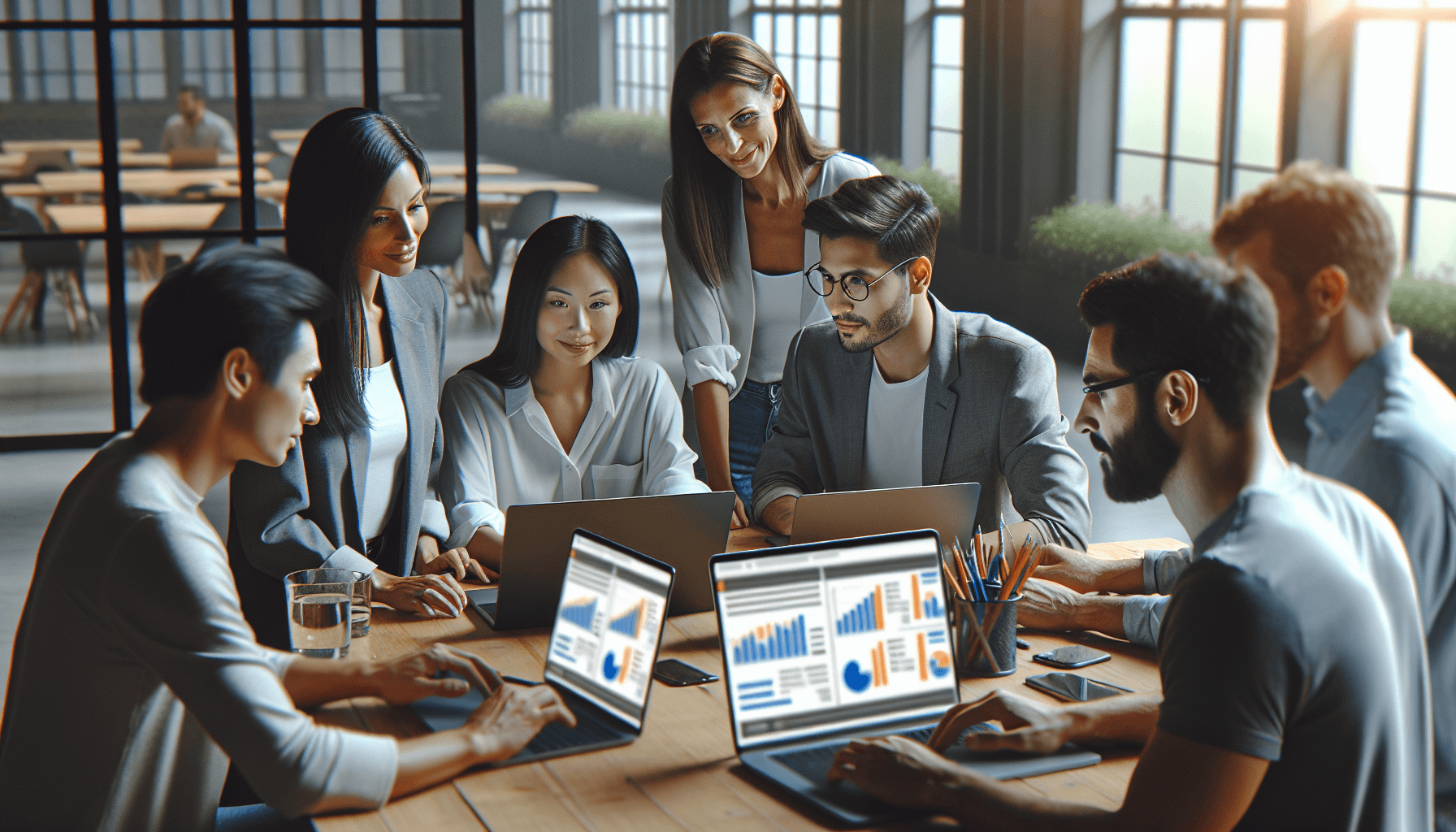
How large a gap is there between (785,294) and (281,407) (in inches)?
64.4

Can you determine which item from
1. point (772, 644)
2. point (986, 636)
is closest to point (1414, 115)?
point (986, 636)

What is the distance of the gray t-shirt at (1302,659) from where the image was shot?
46.2 inches

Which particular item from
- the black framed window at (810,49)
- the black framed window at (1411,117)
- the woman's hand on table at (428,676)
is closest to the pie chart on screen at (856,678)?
the woman's hand on table at (428,676)

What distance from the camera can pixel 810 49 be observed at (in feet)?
38.3

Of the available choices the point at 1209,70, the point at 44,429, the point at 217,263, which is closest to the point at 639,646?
the point at 217,263

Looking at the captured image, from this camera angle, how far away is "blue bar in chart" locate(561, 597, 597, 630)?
→ 165 cm

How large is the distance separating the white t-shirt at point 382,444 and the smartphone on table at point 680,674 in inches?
27.2

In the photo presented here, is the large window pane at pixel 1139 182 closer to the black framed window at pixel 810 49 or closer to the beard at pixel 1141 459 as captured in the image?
the black framed window at pixel 810 49

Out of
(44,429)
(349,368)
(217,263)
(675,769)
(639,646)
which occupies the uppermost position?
(217,263)

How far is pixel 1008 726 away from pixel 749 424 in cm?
154

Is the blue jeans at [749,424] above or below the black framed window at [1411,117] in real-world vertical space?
below

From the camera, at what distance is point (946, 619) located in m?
1.59

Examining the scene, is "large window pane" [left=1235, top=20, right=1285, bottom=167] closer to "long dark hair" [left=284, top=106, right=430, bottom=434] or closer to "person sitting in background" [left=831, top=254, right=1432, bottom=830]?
"long dark hair" [left=284, top=106, right=430, bottom=434]

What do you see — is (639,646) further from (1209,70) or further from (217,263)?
(1209,70)
